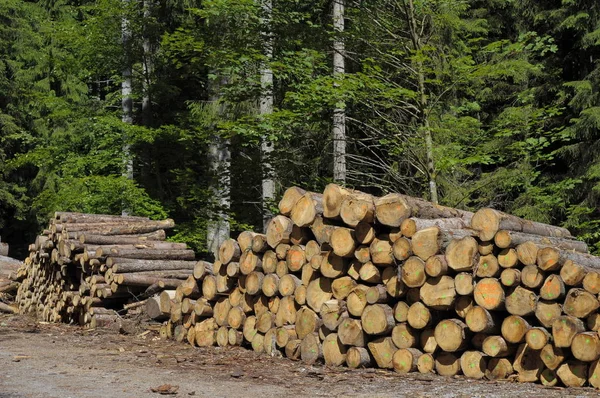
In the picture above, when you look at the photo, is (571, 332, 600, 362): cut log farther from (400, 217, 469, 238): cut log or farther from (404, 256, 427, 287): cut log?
(400, 217, 469, 238): cut log

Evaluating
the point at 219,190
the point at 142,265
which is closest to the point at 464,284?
the point at 142,265

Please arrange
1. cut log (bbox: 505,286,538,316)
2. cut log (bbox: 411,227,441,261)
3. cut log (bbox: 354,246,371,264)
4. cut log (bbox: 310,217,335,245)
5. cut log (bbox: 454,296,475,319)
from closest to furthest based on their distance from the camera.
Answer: cut log (bbox: 505,286,538,316), cut log (bbox: 454,296,475,319), cut log (bbox: 411,227,441,261), cut log (bbox: 354,246,371,264), cut log (bbox: 310,217,335,245)

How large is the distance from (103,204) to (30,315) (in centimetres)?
571

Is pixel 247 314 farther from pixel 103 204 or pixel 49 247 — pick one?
pixel 103 204

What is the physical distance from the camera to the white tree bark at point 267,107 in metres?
14.1

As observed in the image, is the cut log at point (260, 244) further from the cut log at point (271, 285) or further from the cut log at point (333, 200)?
the cut log at point (333, 200)

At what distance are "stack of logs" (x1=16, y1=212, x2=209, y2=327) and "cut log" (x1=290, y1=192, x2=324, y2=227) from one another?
3725 mm

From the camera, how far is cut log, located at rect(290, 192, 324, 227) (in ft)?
26.2

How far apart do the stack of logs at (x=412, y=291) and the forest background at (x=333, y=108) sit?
4382 millimetres

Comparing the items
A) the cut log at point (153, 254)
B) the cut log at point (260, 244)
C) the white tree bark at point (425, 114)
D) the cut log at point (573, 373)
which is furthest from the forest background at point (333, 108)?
the cut log at point (573, 373)

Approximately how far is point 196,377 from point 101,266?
5.18 metres

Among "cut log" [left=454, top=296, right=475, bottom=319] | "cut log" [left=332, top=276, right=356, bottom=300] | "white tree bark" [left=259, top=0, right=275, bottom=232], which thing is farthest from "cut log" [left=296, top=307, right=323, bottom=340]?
"white tree bark" [left=259, top=0, right=275, bottom=232]

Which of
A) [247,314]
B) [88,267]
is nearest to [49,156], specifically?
[88,267]

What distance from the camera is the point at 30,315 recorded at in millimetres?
13977
